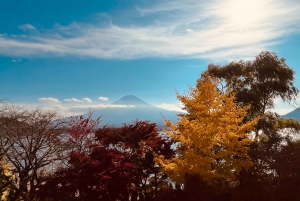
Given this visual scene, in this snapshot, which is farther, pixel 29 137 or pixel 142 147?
pixel 142 147

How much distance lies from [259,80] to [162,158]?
15.0 metres

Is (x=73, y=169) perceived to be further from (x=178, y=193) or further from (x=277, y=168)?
(x=277, y=168)

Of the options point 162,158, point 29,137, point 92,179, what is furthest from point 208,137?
point 29,137

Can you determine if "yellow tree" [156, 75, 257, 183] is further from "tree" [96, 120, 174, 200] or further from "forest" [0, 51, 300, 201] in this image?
"tree" [96, 120, 174, 200]

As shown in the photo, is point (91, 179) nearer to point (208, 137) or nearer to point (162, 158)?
point (162, 158)

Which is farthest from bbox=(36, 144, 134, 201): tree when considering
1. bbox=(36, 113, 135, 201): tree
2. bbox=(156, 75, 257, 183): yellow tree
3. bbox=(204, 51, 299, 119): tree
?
bbox=(204, 51, 299, 119): tree

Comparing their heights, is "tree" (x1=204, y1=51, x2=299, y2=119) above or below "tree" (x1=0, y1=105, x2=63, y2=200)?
above

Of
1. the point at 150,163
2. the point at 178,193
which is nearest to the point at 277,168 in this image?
the point at 178,193

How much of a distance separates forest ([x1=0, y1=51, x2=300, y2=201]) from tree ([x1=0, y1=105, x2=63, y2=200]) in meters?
0.06

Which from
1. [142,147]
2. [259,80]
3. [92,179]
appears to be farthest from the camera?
[259,80]

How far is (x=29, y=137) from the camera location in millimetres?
18969

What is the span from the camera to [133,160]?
20.4 meters

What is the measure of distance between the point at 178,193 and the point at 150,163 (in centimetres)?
751

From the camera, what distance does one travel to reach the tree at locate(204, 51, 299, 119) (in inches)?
1091
